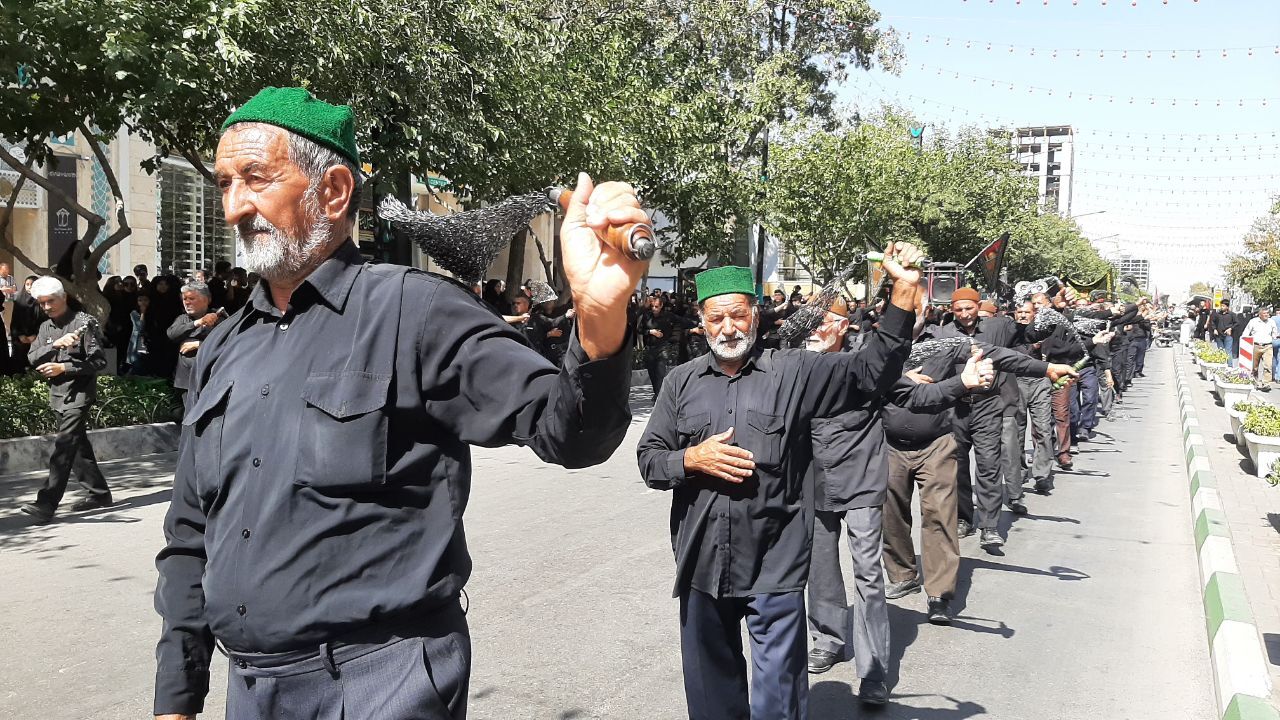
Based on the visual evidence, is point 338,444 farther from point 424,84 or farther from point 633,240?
point 424,84

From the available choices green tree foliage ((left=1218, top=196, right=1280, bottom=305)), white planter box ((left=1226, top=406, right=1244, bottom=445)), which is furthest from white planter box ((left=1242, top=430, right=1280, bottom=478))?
green tree foliage ((left=1218, top=196, right=1280, bottom=305))

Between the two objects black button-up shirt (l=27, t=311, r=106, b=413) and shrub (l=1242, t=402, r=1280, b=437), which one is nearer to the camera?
black button-up shirt (l=27, t=311, r=106, b=413)

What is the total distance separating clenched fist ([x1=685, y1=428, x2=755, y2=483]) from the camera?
378 cm

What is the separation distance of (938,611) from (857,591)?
1.32 m

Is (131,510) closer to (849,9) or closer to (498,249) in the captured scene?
(498,249)

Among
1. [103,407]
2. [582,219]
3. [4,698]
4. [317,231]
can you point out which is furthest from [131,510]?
[582,219]

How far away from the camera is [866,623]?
4.98 m

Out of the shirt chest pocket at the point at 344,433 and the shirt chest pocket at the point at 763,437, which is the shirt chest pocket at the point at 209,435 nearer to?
the shirt chest pocket at the point at 344,433

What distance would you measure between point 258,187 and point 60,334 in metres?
7.63

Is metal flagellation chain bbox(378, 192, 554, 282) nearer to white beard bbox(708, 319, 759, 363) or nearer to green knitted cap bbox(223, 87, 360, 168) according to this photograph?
green knitted cap bbox(223, 87, 360, 168)

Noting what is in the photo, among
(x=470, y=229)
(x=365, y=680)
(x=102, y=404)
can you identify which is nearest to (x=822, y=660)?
(x=365, y=680)

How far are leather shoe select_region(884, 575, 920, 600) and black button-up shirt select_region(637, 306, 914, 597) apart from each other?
9.09 ft

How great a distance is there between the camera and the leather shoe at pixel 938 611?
20.5 feet

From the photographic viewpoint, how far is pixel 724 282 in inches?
168
